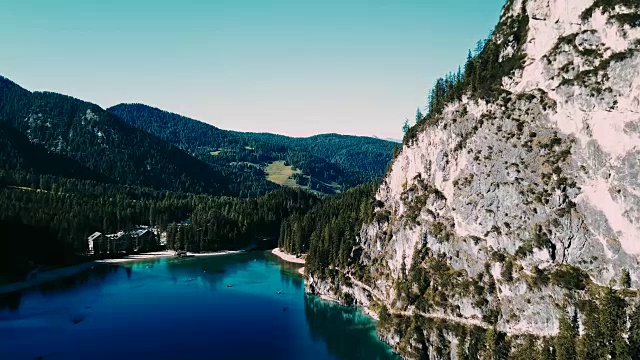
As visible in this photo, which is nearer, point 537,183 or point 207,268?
point 537,183

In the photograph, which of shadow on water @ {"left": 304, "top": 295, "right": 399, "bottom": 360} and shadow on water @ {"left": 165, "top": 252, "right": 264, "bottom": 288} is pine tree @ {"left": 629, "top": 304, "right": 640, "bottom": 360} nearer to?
shadow on water @ {"left": 304, "top": 295, "right": 399, "bottom": 360}

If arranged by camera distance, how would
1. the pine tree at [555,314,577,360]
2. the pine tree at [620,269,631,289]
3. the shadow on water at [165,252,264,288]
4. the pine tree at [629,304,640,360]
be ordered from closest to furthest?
the pine tree at [629,304,640,360], the pine tree at [555,314,577,360], the pine tree at [620,269,631,289], the shadow on water at [165,252,264,288]

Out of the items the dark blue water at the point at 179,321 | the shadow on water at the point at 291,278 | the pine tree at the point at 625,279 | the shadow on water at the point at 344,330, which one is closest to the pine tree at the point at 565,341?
the pine tree at the point at 625,279

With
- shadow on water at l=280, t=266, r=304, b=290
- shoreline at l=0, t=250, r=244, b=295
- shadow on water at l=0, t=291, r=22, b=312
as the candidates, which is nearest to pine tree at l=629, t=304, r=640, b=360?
shadow on water at l=280, t=266, r=304, b=290

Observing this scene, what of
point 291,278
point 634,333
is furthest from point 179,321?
point 634,333

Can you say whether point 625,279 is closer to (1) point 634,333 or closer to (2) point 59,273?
(1) point 634,333
